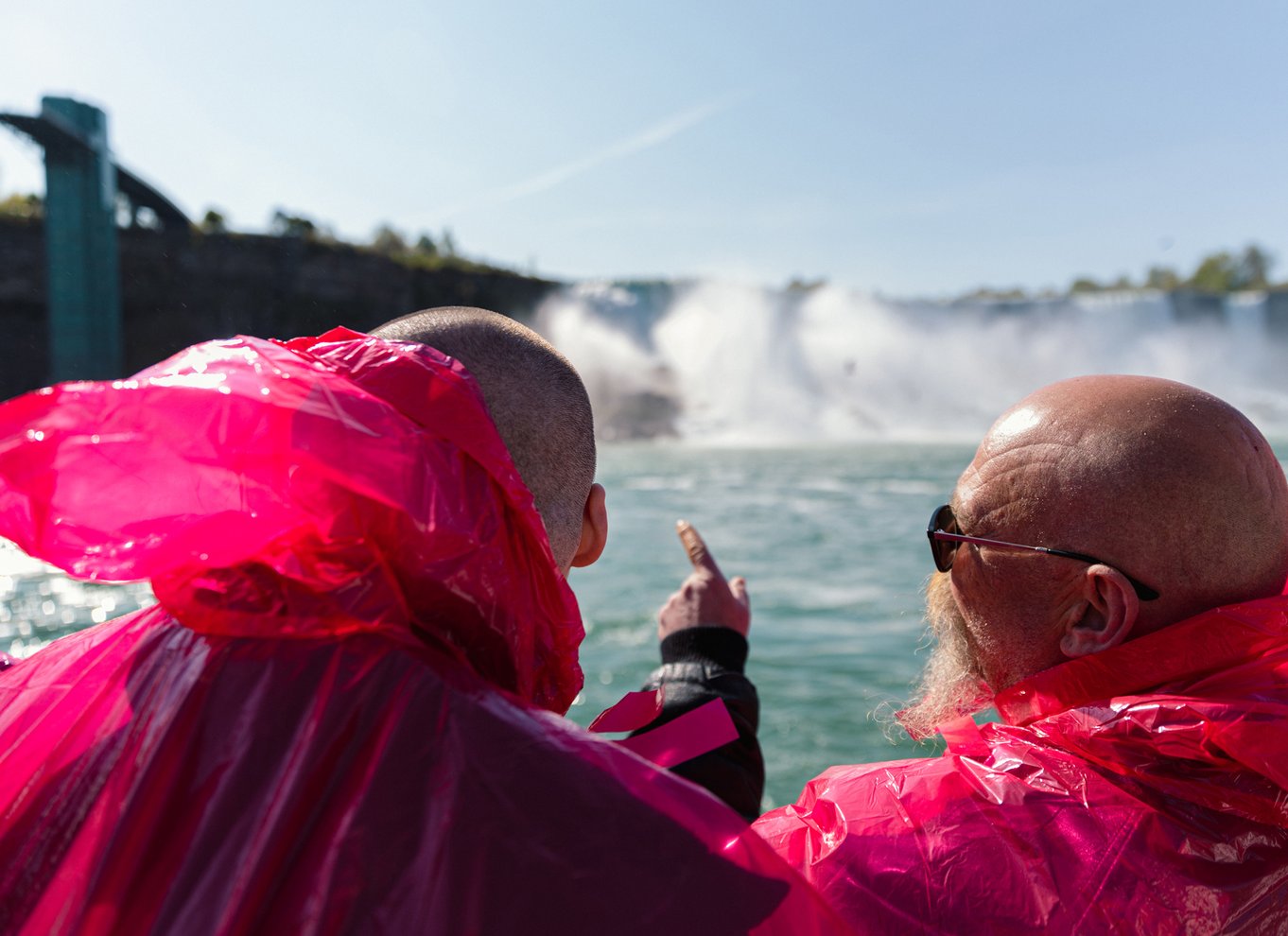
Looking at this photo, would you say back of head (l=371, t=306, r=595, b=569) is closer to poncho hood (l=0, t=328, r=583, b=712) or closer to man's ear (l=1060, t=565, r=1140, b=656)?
poncho hood (l=0, t=328, r=583, b=712)

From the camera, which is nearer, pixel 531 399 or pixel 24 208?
pixel 531 399

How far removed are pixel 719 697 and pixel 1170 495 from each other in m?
0.87

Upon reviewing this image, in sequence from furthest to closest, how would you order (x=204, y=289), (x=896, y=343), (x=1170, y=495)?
(x=896, y=343), (x=204, y=289), (x=1170, y=495)

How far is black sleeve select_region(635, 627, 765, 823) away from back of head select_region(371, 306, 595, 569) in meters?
0.55

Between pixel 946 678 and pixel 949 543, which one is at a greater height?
pixel 949 543

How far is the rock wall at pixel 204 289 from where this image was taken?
3500 centimetres

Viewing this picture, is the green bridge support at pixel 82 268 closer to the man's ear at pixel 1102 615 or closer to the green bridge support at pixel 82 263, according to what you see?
the green bridge support at pixel 82 263

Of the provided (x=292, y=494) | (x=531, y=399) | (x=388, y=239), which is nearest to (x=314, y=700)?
(x=292, y=494)

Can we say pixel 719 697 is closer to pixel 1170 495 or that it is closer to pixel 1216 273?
pixel 1170 495

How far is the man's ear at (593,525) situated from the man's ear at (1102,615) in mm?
669

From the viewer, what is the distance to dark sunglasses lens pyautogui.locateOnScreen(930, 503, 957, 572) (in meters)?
1.62

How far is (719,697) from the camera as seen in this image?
6.13 ft

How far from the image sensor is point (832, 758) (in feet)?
15.6

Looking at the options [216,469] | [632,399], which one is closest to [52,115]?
[632,399]
